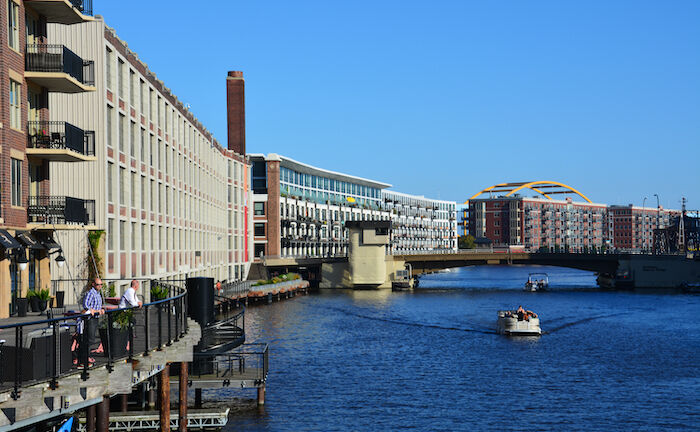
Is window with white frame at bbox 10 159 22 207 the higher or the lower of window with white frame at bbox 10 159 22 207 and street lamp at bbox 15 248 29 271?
the higher

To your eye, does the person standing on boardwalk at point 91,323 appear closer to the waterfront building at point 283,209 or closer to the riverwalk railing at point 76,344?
the riverwalk railing at point 76,344

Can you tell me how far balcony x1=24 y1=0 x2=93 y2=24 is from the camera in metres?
42.7

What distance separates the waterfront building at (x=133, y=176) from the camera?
58812 millimetres

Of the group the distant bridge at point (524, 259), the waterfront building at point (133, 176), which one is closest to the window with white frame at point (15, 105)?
the waterfront building at point (133, 176)

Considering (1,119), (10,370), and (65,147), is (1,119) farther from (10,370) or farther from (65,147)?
(10,370)

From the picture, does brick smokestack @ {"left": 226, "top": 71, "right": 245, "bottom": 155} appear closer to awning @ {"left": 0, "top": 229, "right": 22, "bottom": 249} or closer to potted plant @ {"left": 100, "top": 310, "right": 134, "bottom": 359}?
awning @ {"left": 0, "top": 229, "right": 22, "bottom": 249}

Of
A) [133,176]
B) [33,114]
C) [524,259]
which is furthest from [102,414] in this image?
[524,259]

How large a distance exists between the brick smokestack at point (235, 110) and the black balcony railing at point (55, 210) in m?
104

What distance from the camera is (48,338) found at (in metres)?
20.2

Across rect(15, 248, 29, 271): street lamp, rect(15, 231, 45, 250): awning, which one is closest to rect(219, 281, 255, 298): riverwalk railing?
rect(15, 231, 45, 250): awning

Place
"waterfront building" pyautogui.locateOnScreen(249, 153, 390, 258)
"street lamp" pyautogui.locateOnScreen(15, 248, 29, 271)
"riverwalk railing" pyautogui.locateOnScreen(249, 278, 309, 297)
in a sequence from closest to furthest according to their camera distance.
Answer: "street lamp" pyautogui.locateOnScreen(15, 248, 29, 271) → "riverwalk railing" pyautogui.locateOnScreen(249, 278, 309, 297) → "waterfront building" pyautogui.locateOnScreen(249, 153, 390, 258)

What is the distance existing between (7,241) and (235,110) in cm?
11703

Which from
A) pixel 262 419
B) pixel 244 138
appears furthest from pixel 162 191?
pixel 244 138

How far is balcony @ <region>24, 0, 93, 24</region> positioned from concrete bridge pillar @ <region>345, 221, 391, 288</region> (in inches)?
4269
